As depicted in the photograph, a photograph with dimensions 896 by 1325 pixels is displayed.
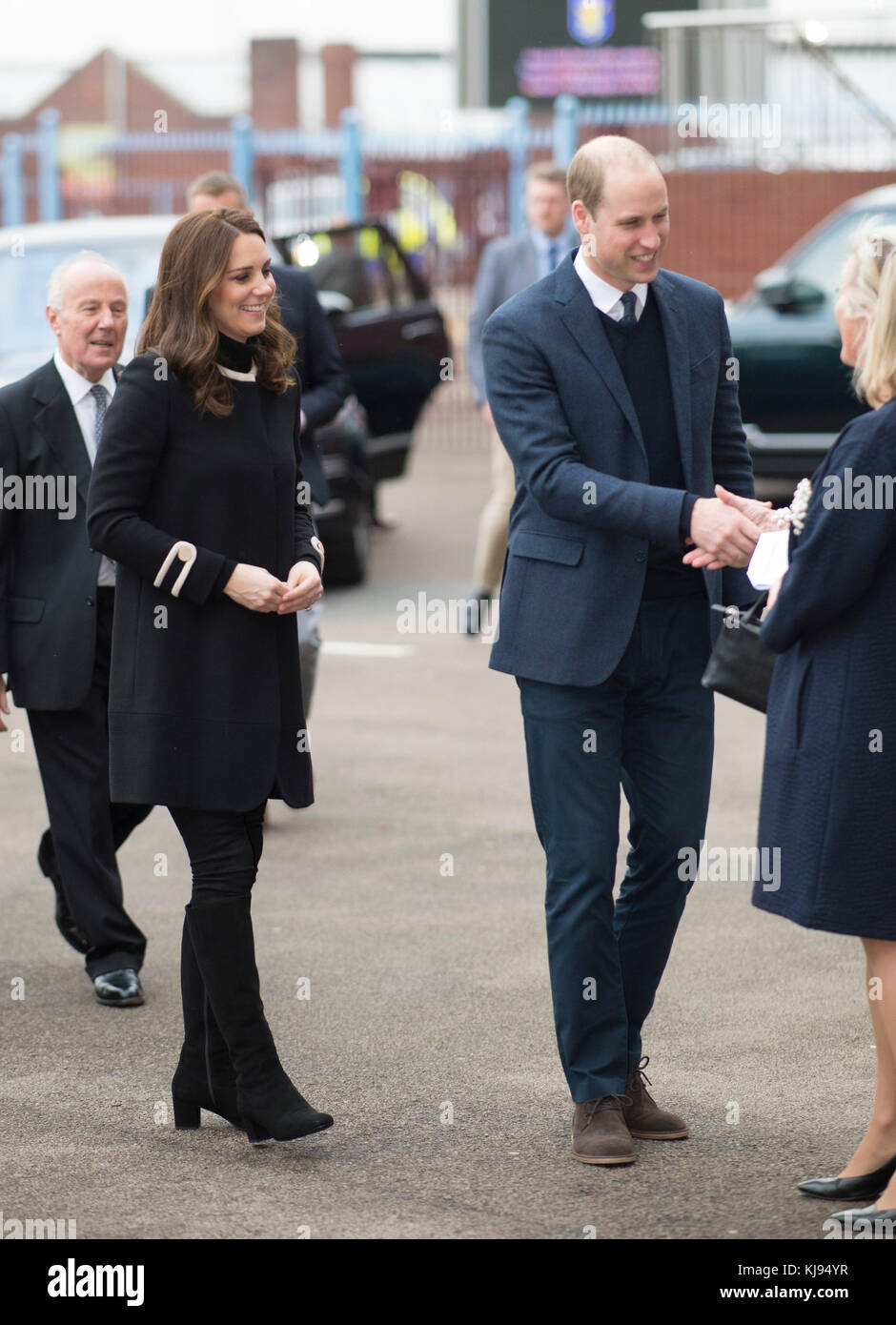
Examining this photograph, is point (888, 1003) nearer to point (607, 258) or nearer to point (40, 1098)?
point (607, 258)

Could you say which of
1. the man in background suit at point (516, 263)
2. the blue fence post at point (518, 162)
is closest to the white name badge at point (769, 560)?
the man in background suit at point (516, 263)

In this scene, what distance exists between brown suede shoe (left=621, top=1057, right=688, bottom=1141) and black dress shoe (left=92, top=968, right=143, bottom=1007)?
5.32 feet

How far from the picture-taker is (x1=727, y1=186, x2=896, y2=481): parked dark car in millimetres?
13000

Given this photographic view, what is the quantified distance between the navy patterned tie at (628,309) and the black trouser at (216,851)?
Answer: 4.29ft

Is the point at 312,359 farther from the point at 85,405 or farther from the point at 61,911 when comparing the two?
the point at 61,911

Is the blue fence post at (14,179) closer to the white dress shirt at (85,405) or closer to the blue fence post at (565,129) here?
the blue fence post at (565,129)

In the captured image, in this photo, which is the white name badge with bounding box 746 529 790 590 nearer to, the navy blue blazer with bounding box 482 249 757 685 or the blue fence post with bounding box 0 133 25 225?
the navy blue blazer with bounding box 482 249 757 685

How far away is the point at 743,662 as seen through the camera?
4.12 m

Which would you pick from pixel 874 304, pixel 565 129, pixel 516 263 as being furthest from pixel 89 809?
pixel 565 129

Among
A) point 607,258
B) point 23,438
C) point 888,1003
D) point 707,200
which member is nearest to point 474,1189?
point 888,1003

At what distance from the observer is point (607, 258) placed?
423 cm

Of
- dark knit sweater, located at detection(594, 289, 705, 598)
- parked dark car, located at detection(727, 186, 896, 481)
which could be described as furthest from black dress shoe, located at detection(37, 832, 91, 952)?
parked dark car, located at detection(727, 186, 896, 481)

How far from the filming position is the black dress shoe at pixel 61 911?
5.69 meters

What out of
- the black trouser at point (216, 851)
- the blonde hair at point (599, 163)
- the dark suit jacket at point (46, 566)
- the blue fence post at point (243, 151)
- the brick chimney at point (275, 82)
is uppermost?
the brick chimney at point (275, 82)
